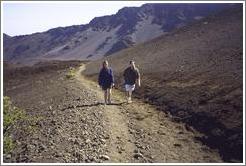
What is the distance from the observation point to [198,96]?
18.9 metres

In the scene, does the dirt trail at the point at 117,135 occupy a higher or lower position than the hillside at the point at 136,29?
higher

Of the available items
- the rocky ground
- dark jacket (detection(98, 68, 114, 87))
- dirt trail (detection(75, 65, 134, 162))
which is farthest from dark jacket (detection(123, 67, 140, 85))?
dirt trail (detection(75, 65, 134, 162))

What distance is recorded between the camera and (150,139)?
13.5m

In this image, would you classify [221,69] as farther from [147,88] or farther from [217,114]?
[217,114]

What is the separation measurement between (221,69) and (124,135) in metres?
12.1

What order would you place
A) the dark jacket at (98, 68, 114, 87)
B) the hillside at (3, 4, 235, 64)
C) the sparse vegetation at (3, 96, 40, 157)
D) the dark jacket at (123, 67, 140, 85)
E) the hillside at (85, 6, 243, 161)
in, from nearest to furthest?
the sparse vegetation at (3, 96, 40, 157) → the hillside at (85, 6, 243, 161) → the dark jacket at (98, 68, 114, 87) → the dark jacket at (123, 67, 140, 85) → the hillside at (3, 4, 235, 64)

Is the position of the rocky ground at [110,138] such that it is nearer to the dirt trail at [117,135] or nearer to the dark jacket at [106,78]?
the dirt trail at [117,135]

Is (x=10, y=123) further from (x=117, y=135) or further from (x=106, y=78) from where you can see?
(x=106, y=78)

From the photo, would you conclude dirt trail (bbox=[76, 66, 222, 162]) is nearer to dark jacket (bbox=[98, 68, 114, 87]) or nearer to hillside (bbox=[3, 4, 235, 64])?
dark jacket (bbox=[98, 68, 114, 87])

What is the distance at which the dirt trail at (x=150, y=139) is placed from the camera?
470 inches

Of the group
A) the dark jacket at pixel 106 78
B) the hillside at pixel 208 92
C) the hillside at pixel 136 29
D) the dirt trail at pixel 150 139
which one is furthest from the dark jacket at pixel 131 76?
the hillside at pixel 136 29

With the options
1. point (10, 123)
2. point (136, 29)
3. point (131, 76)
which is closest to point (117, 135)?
point (10, 123)

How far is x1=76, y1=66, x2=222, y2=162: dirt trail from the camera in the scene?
39.2ft

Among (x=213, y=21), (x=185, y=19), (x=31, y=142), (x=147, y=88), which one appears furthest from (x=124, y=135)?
(x=185, y=19)
